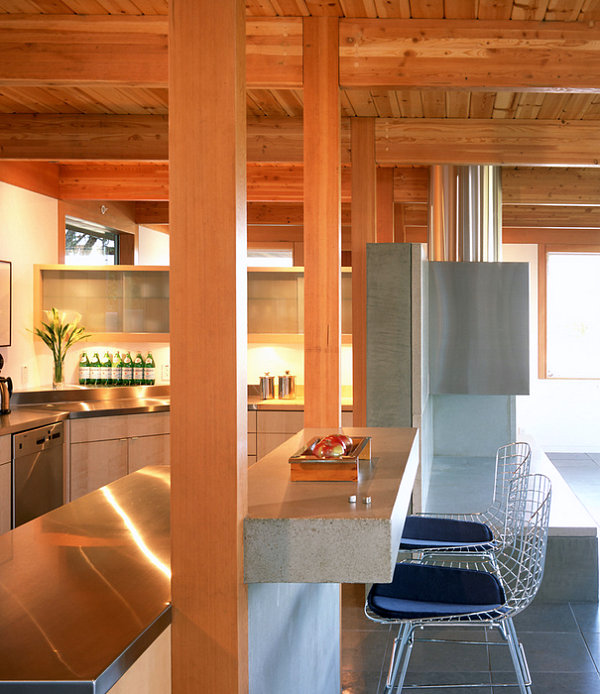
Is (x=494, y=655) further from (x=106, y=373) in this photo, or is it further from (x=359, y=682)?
(x=106, y=373)

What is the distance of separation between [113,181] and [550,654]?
214 inches

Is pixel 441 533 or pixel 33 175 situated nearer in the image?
pixel 441 533

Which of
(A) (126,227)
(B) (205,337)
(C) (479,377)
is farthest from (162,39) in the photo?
(A) (126,227)

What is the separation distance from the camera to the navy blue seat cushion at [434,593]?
280 centimetres

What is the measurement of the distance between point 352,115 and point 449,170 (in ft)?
3.60

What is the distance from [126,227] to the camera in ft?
29.1

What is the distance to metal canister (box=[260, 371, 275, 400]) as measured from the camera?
7.11 metres

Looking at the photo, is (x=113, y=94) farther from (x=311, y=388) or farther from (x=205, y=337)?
(x=205, y=337)

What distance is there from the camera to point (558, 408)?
1143 centimetres

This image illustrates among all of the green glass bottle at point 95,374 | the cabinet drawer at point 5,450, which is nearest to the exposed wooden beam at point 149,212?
the green glass bottle at point 95,374

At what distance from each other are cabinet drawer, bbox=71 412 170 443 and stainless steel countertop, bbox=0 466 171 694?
3.30 m

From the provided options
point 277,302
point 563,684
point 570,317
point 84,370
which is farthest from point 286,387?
point 570,317

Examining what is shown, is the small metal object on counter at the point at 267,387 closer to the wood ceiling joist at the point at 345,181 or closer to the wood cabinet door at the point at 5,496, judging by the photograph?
the wood ceiling joist at the point at 345,181

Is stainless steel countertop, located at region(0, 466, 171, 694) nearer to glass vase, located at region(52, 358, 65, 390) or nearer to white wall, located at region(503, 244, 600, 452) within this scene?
glass vase, located at region(52, 358, 65, 390)
